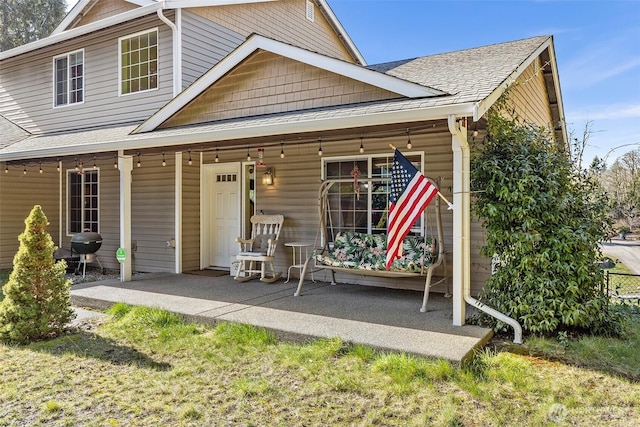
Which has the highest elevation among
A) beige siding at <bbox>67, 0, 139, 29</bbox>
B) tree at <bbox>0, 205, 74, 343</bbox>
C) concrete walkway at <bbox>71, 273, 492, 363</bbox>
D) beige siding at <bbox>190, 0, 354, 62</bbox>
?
beige siding at <bbox>67, 0, 139, 29</bbox>

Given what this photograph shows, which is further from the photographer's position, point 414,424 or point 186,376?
point 186,376

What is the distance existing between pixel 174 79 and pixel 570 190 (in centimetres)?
671

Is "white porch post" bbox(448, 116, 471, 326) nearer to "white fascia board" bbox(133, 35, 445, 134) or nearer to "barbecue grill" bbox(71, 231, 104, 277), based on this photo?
"white fascia board" bbox(133, 35, 445, 134)

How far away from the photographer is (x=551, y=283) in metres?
4.27

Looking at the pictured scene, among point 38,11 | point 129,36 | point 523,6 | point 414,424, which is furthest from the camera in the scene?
point 38,11

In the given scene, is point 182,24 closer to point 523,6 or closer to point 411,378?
point 411,378

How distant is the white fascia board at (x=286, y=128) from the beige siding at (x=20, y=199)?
2.55 metres

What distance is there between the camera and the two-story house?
539 centimetres

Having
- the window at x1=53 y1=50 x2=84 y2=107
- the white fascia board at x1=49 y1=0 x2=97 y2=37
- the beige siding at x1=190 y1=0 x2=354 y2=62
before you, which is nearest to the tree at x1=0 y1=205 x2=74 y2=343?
the beige siding at x1=190 y1=0 x2=354 y2=62

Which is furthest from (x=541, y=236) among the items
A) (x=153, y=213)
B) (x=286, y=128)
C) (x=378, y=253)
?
(x=153, y=213)

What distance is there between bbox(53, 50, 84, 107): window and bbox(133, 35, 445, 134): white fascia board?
377cm

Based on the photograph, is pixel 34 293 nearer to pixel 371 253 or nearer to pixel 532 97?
pixel 371 253

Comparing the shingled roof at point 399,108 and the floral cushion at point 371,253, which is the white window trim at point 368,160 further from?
the shingled roof at point 399,108

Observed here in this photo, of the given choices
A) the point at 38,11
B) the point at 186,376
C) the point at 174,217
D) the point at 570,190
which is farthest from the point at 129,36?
the point at 38,11
